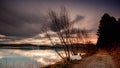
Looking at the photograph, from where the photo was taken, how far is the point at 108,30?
4619 centimetres

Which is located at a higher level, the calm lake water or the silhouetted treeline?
the silhouetted treeline

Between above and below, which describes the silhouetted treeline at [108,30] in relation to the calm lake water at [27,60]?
above

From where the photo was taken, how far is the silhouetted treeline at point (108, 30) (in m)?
44.3

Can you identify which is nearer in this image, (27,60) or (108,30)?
(27,60)

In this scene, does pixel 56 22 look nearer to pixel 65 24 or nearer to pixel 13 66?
pixel 65 24

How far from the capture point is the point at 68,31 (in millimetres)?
31859

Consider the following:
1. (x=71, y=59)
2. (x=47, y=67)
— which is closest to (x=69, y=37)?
(x=71, y=59)

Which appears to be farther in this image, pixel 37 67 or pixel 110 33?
pixel 110 33

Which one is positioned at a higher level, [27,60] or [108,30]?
[108,30]

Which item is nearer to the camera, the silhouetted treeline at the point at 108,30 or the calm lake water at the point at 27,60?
the calm lake water at the point at 27,60

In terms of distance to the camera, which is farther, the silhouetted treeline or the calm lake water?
the silhouetted treeline

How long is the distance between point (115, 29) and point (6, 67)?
85.2 feet

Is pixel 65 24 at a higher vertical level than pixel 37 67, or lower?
higher

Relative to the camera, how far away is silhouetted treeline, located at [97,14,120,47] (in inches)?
1746
